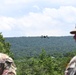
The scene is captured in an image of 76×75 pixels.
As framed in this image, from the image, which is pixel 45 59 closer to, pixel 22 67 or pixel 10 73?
pixel 22 67

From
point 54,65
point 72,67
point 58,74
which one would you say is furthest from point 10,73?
point 54,65

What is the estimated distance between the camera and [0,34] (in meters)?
69.1

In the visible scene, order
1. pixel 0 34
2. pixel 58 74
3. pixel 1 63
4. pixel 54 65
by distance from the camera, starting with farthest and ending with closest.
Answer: pixel 54 65 → pixel 58 74 → pixel 0 34 → pixel 1 63

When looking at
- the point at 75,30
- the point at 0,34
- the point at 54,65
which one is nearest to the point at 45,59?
the point at 54,65

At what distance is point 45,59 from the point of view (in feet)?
265

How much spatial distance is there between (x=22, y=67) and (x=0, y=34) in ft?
45.3

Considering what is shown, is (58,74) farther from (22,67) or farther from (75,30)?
(75,30)

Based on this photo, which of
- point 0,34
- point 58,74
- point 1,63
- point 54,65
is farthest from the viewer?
point 54,65

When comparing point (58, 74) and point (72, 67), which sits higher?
point (72, 67)

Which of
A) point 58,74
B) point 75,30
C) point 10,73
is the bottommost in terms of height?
point 58,74

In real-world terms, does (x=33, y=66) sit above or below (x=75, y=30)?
below

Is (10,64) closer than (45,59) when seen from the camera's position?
Yes

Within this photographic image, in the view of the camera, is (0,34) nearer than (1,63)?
No

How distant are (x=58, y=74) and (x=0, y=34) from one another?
13055 mm
